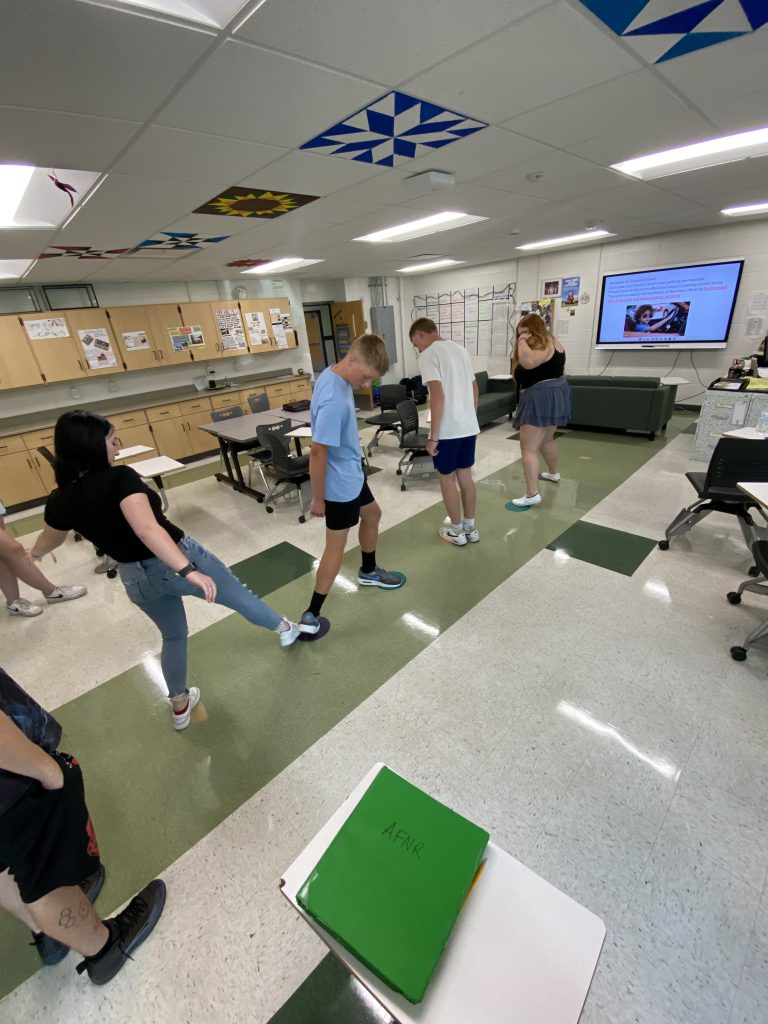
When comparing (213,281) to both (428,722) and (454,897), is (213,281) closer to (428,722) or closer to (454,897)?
(428,722)

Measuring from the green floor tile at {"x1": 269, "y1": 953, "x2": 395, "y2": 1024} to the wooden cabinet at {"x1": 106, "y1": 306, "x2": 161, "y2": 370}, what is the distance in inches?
261

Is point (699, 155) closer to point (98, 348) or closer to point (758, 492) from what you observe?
point (758, 492)

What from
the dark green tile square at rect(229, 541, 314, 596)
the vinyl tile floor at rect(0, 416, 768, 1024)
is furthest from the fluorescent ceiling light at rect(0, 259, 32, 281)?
the dark green tile square at rect(229, 541, 314, 596)

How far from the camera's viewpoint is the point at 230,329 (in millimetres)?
6598

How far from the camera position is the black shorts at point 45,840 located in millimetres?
914

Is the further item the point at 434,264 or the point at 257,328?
the point at 434,264

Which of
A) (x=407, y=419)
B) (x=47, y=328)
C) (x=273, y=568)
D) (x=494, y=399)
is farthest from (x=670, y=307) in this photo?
(x=47, y=328)

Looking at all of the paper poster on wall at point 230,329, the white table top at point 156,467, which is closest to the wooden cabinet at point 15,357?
the paper poster on wall at point 230,329

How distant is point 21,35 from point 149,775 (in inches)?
101

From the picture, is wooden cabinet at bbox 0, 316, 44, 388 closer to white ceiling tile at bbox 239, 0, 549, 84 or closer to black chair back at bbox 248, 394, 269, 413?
black chair back at bbox 248, 394, 269, 413

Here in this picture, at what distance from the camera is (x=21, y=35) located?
113 cm

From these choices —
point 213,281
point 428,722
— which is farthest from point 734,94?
point 213,281

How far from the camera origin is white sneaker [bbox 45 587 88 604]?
10.2ft

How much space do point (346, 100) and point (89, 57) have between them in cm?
89
